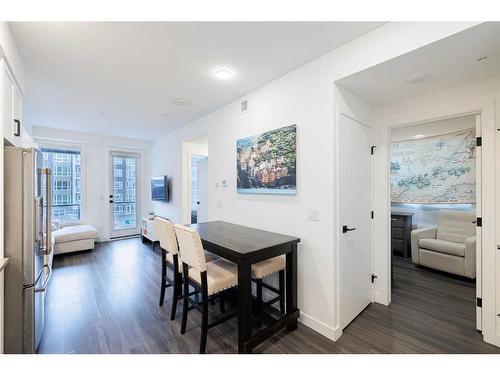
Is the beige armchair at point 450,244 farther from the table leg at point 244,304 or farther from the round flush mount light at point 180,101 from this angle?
the round flush mount light at point 180,101

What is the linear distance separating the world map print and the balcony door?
609cm

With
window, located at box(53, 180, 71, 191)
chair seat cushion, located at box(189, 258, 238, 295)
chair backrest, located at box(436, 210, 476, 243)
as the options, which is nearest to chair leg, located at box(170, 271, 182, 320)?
chair seat cushion, located at box(189, 258, 238, 295)

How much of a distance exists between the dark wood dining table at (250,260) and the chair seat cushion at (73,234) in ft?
11.6

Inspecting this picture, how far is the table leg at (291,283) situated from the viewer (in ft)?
6.93

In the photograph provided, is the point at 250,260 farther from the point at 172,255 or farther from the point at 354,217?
the point at 354,217

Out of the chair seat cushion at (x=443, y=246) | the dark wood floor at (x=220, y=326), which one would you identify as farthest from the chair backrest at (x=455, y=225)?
the dark wood floor at (x=220, y=326)

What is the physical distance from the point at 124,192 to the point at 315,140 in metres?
5.43

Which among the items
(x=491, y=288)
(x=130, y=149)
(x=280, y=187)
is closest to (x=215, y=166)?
(x=280, y=187)

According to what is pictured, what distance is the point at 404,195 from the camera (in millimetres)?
4328

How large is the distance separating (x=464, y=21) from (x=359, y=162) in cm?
126

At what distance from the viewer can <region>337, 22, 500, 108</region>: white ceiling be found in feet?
4.80

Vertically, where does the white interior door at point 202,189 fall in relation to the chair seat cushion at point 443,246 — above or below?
above

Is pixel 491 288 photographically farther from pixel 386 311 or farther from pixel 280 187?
pixel 280 187

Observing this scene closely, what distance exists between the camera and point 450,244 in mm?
3262
